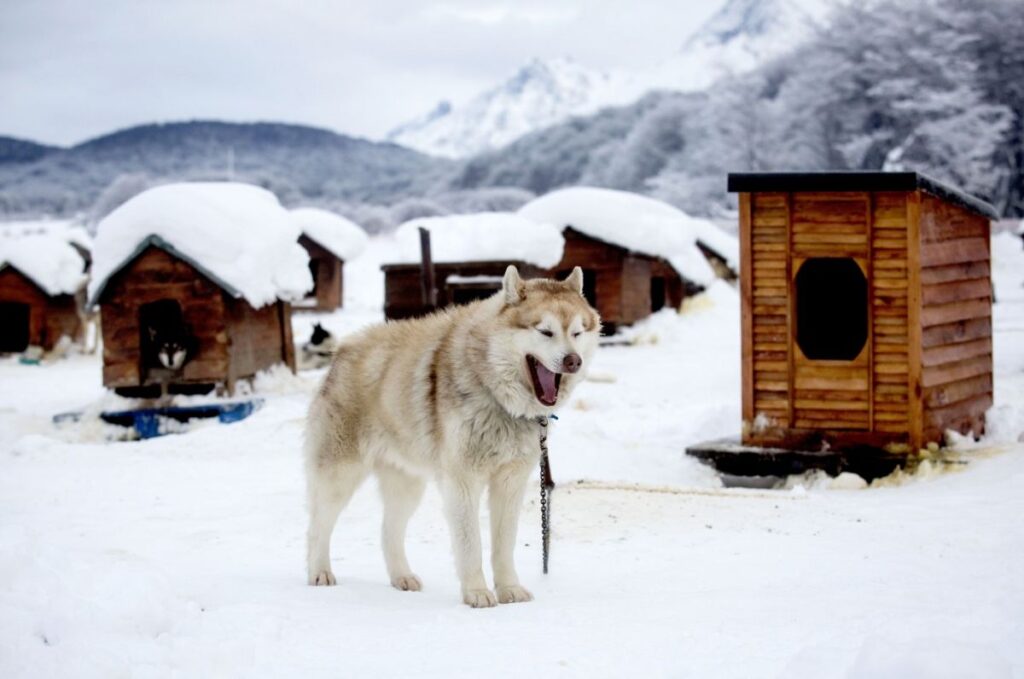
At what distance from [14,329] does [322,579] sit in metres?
20.5

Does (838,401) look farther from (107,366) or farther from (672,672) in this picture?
(107,366)

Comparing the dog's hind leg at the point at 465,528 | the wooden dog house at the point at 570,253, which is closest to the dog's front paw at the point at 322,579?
the dog's hind leg at the point at 465,528

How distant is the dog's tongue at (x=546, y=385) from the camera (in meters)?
4.92

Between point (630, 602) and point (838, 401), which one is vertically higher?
point (838, 401)

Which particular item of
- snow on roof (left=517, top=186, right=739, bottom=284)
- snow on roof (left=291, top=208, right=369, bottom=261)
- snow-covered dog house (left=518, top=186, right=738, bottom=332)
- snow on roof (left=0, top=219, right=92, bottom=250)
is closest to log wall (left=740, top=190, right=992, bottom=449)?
snow-covered dog house (left=518, top=186, right=738, bottom=332)

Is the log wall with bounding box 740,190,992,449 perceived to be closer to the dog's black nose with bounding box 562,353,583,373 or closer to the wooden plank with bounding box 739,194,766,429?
the wooden plank with bounding box 739,194,766,429

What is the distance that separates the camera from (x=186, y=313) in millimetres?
13352

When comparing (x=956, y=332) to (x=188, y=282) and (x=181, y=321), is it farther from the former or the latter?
(x=181, y=321)

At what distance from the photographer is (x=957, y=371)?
10.1 metres

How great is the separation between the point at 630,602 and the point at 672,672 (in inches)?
47.9

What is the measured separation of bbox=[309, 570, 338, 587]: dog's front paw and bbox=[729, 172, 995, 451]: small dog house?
5517 millimetres

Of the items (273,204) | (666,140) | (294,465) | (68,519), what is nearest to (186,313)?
(273,204)

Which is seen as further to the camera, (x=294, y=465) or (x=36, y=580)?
(x=294, y=465)

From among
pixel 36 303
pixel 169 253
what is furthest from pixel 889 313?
pixel 36 303
